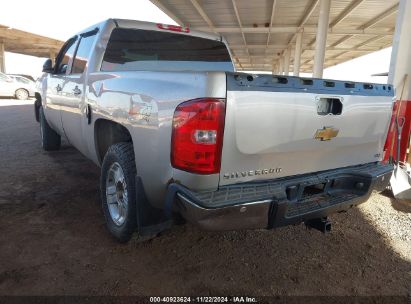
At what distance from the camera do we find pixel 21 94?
20.6 meters

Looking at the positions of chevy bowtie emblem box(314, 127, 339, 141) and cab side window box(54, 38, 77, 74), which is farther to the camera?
cab side window box(54, 38, 77, 74)

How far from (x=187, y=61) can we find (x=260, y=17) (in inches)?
547

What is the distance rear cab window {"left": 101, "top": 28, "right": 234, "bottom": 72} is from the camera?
3.51 m

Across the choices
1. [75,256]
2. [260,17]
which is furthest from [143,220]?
[260,17]

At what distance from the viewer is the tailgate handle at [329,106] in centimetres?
247

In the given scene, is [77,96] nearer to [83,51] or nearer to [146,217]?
[83,51]

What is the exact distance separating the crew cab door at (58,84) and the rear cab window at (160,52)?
3.88ft

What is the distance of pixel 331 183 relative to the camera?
8.82 feet

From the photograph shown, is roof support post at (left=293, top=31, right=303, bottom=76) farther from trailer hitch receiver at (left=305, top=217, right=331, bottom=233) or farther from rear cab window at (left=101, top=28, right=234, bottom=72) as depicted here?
trailer hitch receiver at (left=305, top=217, right=331, bottom=233)

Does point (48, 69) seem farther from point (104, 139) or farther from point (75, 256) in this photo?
point (75, 256)

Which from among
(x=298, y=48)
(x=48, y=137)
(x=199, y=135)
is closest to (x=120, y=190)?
(x=199, y=135)

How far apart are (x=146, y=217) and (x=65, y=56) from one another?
340 cm

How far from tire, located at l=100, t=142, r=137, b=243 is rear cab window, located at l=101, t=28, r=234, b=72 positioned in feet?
3.38

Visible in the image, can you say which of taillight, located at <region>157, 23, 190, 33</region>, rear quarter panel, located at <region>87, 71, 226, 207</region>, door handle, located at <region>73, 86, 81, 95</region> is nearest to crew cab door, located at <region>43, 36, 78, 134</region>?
door handle, located at <region>73, 86, 81, 95</region>
